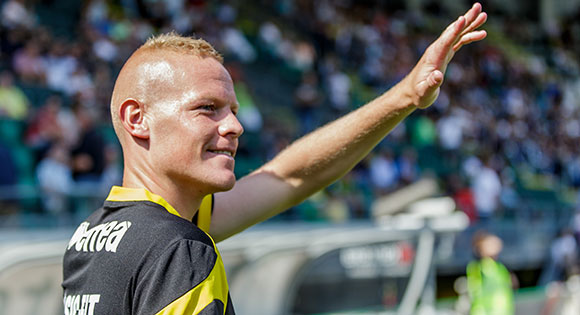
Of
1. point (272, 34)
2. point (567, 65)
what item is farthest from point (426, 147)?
point (567, 65)

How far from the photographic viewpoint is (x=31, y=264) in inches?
140

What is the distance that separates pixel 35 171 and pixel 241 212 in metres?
5.99

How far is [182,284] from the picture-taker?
4.51 ft

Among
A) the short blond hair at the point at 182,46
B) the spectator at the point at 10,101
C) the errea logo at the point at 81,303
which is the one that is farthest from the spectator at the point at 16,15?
the errea logo at the point at 81,303

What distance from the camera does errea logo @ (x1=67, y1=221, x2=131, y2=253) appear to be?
5.09ft

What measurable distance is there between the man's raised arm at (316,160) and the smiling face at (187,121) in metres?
0.43

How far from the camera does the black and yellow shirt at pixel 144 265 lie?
54.4 inches

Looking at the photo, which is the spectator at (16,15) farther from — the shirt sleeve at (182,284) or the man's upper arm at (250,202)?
the shirt sleeve at (182,284)

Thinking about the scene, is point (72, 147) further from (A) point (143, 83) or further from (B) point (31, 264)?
(A) point (143, 83)

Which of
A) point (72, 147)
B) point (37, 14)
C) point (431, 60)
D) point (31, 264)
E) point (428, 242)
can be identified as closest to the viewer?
point (431, 60)

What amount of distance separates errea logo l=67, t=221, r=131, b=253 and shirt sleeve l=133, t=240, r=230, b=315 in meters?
0.14

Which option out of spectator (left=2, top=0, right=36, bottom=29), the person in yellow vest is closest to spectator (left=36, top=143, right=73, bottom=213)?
spectator (left=2, top=0, right=36, bottom=29)

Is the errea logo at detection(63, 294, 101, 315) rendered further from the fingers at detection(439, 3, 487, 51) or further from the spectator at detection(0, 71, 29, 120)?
the spectator at detection(0, 71, 29, 120)

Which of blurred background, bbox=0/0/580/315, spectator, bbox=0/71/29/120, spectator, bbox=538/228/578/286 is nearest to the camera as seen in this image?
blurred background, bbox=0/0/580/315
